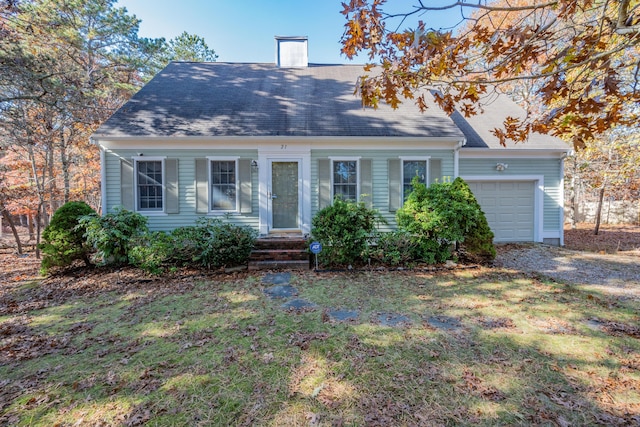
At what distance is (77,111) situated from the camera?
23.1 feet

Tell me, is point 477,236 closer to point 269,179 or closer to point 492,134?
point 492,134

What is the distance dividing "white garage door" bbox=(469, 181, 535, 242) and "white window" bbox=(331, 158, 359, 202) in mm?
3885

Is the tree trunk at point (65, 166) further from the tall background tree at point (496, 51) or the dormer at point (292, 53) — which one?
the tall background tree at point (496, 51)

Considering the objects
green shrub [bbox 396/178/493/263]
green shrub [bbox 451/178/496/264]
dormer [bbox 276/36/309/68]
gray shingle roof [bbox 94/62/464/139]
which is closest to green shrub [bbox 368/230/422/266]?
green shrub [bbox 396/178/493/263]

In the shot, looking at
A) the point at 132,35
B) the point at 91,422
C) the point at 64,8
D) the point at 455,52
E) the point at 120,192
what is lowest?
the point at 91,422

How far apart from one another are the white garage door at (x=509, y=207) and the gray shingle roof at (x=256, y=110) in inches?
99.7

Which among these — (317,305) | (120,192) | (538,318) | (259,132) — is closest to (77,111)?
(120,192)

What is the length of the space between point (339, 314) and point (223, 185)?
5346 mm

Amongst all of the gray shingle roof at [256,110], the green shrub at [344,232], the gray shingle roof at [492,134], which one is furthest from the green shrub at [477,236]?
the gray shingle roof at [492,134]

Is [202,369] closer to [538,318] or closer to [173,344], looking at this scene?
[173,344]

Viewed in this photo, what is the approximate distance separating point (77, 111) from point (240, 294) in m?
6.29

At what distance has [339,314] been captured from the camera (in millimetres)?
4035

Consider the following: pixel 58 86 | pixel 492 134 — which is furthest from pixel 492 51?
A: pixel 58 86

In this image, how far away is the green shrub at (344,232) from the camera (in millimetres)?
6180
